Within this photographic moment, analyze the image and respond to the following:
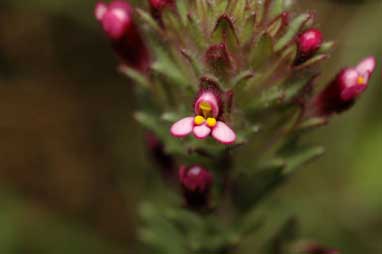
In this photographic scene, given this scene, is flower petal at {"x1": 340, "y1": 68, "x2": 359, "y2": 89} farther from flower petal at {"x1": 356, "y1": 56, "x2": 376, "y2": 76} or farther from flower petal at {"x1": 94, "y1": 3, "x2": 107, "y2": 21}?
flower petal at {"x1": 94, "y1": 3, "x2": 107, "y2": 21}

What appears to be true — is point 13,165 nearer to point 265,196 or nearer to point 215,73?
point 265,196

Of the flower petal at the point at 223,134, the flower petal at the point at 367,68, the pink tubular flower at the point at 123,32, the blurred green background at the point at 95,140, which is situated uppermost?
the blurred green background at the point at 95,140

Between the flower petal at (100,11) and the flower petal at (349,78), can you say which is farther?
the flower petal at (100,11)

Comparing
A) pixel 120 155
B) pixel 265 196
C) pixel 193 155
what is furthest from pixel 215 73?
pixel 120 155

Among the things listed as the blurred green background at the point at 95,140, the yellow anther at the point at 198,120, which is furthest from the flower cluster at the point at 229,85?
the blurred green background at the point at 95,140

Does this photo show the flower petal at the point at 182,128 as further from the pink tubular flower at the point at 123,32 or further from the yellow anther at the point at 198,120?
the pink tubular flower at the point at 123,32

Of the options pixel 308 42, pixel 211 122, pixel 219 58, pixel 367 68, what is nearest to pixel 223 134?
pixel 211 122
